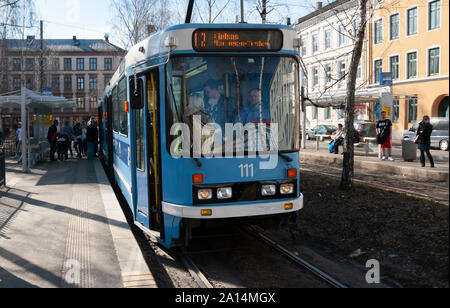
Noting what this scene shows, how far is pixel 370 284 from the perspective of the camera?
5.71 m

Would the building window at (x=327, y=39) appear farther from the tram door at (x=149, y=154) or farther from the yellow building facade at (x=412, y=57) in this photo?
the tram door at (x=149, y=154)

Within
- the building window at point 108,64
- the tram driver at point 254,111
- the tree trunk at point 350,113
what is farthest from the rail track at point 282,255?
the building window at point 108,64

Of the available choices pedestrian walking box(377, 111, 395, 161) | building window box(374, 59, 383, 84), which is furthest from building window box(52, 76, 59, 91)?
pedestrian walking box(377, 111, 395, 161)

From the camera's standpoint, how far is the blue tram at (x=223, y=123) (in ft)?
19.8

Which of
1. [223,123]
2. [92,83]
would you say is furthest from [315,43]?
[92,83]

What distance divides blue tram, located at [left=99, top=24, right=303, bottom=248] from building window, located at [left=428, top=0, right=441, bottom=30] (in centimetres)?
2917

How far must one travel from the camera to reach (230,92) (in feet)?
20.0

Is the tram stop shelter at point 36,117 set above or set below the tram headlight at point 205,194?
above

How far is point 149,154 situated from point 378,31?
3719cm

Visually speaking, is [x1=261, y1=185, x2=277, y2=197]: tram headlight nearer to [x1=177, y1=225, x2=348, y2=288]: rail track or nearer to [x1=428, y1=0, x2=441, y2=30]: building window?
[x1=177, y1=225, x2=348, y2=288]: rail track

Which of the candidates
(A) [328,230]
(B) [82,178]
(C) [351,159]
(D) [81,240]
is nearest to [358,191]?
(C) [351,159]

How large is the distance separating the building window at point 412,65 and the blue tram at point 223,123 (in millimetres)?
31766

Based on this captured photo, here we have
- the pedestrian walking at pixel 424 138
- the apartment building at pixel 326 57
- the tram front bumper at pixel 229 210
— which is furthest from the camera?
the apartment building at pixel 326 57
